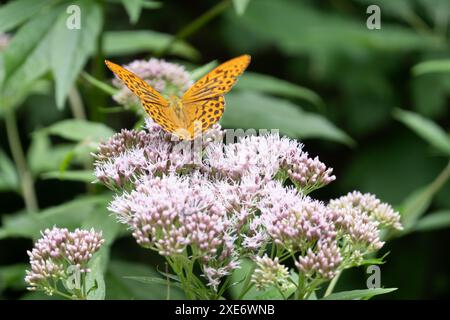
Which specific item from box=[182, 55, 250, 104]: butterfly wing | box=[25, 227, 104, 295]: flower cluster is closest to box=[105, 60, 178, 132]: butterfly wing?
box=[182, 55, 250, 104]: butterfly wing

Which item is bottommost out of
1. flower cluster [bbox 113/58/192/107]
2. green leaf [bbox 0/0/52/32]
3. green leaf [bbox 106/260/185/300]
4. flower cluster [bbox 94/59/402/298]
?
green leaf [bbox 106/260/185/300]

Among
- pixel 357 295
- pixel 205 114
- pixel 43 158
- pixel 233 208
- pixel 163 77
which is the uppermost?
pixel 163 77

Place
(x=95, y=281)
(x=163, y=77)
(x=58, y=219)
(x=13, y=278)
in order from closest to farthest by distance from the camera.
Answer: (x=95, y=281), (x=163, y=77), (x=58, y=219), (x=13, y=278)

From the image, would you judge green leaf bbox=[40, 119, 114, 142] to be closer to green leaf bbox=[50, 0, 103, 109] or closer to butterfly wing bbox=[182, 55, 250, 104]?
green leaf bbox=[50, 0, 103, 109]

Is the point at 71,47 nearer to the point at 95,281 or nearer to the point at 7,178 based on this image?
the point at 95,281

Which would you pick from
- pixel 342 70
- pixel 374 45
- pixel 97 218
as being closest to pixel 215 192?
pixel 97 218

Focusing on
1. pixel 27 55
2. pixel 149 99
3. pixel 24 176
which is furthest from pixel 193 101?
pixel 24 176
